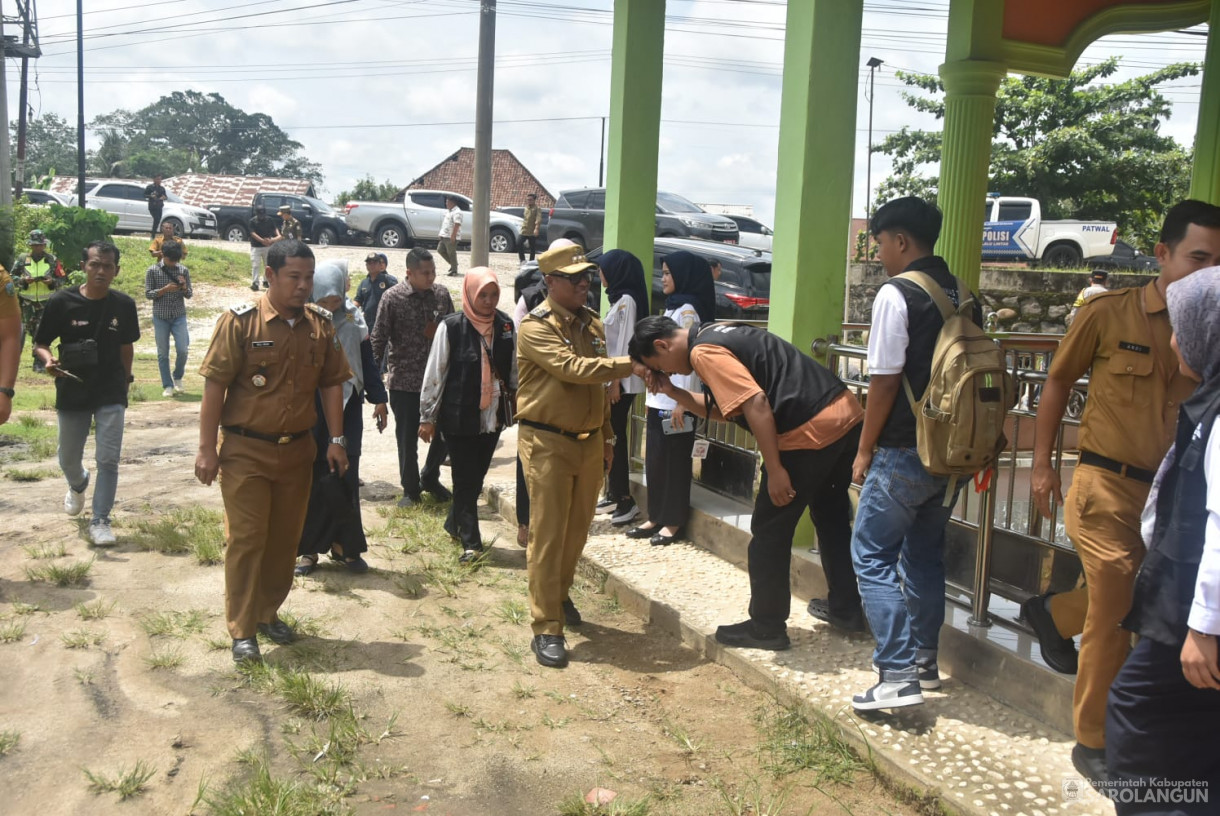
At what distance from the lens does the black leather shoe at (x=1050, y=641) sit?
380cm

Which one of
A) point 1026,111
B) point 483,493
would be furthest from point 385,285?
point 1026,111

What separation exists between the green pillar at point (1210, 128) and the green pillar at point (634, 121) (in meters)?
4.24

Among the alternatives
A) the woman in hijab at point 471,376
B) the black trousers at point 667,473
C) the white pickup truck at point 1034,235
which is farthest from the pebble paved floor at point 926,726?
the white pickup truck at point 1034,235

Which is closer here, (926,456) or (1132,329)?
(1132,329)

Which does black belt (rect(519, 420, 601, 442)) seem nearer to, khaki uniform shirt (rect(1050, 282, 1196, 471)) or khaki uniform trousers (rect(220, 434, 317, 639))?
khaki uniform trousers (rect(220, 434, 317, 639))

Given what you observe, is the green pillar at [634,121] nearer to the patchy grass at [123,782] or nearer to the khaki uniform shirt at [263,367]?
the khaki uniform shirt at [263,367]

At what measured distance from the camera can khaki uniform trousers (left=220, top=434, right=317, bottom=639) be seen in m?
4.57

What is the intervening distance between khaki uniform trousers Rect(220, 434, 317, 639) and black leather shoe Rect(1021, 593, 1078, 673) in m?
3.21

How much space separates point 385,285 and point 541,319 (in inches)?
202

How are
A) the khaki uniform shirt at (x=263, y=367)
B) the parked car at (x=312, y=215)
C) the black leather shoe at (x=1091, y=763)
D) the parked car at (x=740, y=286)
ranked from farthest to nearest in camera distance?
1. the parked car at (x=312, y=215)
2. the parked car at (x=740, y=286)
3. the khaki uniform shirt at (x=263, y=367)
4. the black leather shoe at (x=1091, y=763)

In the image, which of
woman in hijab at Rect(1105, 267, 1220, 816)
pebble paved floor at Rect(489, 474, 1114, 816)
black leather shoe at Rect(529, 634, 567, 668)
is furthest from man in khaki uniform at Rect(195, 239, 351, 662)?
woman in hijab at Rect(1105, 267, 1220, 816)

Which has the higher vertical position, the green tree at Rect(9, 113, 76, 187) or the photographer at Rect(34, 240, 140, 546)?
the green tree at Rect(9, 113, 76, 187)

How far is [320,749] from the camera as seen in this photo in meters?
3.82

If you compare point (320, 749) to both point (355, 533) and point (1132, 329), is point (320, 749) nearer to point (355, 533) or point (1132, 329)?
point (355, 533)
